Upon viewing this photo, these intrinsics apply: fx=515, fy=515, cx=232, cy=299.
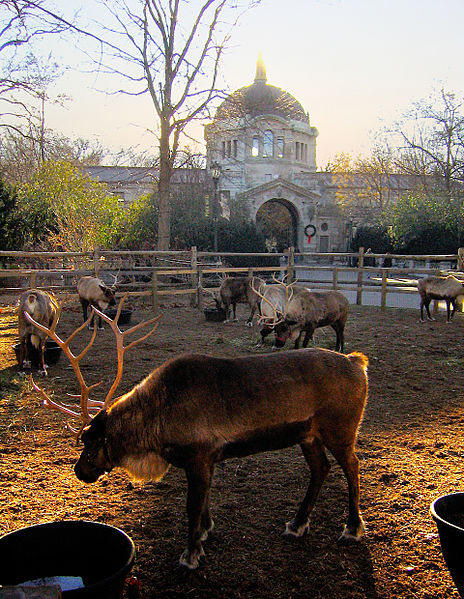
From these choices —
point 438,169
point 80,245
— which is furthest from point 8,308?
point 438,169

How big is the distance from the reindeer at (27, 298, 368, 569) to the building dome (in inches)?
719

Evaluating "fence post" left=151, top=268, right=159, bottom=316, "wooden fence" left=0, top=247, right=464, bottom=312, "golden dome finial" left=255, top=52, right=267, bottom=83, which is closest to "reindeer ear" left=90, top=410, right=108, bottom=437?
"wooden fence" left=0, top=247, right=464, bottom=312

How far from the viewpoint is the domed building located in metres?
41.2

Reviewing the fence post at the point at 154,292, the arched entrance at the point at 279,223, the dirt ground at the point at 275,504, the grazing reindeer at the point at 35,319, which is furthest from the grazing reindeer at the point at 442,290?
the arched entrance at the point at 279,223

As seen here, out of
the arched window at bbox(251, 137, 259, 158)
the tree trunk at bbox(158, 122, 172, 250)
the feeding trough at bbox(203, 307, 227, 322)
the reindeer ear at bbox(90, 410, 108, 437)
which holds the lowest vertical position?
the feeding trough at bbox(203, 307, 227, 322)

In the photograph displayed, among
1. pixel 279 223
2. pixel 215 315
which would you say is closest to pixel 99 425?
pixel 215 315

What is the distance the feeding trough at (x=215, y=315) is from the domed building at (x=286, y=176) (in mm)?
25542

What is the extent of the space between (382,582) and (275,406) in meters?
1.15

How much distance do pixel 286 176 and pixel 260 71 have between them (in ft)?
45.2

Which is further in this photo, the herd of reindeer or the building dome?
the building dome

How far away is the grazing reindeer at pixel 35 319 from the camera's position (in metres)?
7.43

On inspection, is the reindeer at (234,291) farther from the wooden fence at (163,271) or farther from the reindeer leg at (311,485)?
the reindeer leg at (311,485)

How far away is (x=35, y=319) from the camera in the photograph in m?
7.61

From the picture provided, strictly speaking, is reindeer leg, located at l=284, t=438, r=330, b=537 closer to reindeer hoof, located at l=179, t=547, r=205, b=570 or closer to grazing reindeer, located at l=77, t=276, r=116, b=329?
reindeer hoof, located at l=179, t=547, r=205, b=570
